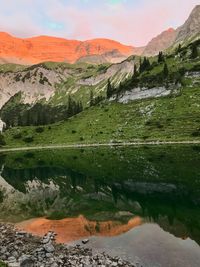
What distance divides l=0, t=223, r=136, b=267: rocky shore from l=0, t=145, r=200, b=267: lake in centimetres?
190

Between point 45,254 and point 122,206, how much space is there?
21.6m

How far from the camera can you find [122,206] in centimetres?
5378

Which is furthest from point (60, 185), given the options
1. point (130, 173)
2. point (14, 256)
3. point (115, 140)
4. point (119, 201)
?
point (115, 140)

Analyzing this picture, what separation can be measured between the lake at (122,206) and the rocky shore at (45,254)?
1.90 meters

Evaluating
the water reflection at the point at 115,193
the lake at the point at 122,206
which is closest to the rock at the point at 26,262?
the lake at the point at 122,206

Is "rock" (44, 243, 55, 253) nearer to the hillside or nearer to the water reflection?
the water reflection

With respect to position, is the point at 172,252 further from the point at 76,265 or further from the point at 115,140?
the point at 115,140

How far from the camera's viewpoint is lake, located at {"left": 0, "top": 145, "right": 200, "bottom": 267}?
36188 mm

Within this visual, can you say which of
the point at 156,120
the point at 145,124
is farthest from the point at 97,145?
the point at 156,120

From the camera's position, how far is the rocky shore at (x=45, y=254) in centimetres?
3114

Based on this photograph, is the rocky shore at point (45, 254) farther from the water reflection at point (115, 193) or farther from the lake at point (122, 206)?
the water reflection at point (115, 193)

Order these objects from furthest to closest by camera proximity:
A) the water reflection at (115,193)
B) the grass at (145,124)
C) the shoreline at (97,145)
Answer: the grass at (145,124), the shoreline at (97,145), the water reflection at (115,193)

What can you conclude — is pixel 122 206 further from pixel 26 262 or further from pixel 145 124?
pixel 145 124

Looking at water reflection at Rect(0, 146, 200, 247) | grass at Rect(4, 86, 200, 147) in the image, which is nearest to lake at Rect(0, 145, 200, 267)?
water reflection at Rect(0, 146, 200, 247)
